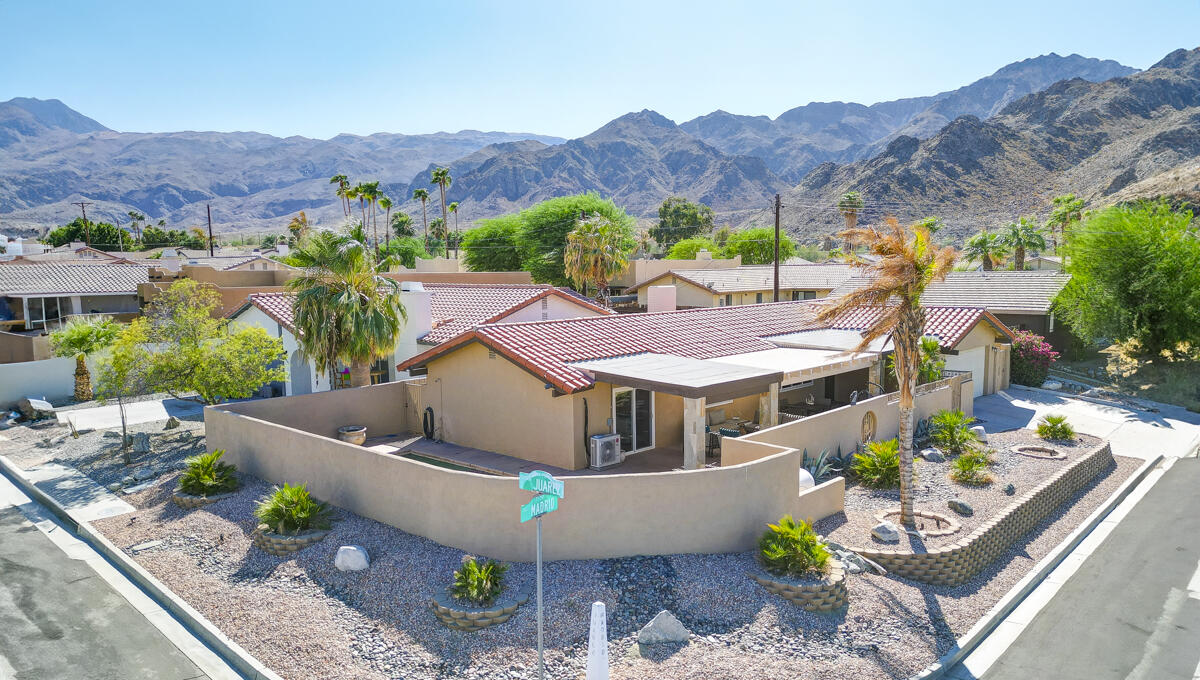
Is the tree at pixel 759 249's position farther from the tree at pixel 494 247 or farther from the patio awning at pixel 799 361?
the patio awning at pixel 799 361

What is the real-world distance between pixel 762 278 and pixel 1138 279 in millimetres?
24980

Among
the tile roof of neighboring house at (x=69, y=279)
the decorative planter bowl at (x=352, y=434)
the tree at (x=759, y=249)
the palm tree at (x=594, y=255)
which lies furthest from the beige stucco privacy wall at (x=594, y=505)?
the tree at (x=759, y=249)

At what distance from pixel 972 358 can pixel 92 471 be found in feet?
100

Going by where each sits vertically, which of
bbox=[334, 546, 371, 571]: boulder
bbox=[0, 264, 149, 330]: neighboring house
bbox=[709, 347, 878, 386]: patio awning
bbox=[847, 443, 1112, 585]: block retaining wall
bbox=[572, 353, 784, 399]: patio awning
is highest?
bbox=[0, 264, 149, 330]: neighboring house

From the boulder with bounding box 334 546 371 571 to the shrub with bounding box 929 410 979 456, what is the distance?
16051 millimetres

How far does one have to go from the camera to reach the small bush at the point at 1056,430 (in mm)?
22750

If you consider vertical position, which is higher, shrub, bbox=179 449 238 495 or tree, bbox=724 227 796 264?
tree, bbox=724 227 796 264

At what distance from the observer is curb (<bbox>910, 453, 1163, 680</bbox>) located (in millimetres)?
11227

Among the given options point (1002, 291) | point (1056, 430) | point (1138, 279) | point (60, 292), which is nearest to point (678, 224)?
point (1002, 291)

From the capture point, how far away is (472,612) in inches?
444

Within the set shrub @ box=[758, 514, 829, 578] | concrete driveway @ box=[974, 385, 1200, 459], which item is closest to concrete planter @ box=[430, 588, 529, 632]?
shrub @ box=[758, 514, 829, 578]

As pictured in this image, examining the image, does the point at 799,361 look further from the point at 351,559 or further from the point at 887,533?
the point at 351,559

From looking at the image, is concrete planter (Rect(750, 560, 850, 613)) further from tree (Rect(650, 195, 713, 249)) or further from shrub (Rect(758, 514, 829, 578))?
tree (Rect(650, 195, 713, 249))

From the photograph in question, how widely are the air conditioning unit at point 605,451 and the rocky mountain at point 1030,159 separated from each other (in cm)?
8666
